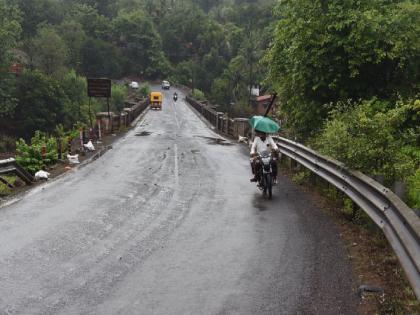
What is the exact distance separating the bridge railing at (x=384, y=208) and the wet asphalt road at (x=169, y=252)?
703mm

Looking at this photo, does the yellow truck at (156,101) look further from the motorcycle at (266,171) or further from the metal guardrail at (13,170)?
the motorcycle at (266,171)

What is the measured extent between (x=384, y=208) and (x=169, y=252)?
10.2 ft

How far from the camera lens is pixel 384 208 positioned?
6.95 meters

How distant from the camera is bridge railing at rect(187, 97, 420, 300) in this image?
533cm

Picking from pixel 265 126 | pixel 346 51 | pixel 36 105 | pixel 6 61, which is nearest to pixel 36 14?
pixel 6 61

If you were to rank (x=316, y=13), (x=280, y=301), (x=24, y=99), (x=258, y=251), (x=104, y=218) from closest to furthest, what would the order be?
(x=280, y=301) < (x=258, y=251) < (x=104, y=218) < (x=316, y=13) < (x=24, y=99)

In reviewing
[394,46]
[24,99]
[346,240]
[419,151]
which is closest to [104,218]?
[346,240]

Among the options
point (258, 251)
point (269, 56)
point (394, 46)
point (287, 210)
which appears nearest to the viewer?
point (258, 251)

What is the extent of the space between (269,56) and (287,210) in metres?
8.82

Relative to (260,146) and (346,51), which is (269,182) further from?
(346,51)

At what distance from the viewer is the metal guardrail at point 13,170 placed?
39.1ft

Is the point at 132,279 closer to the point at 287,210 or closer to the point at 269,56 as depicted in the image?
the point at 287,210

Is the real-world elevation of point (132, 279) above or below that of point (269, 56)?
below

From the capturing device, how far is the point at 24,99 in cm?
6956
